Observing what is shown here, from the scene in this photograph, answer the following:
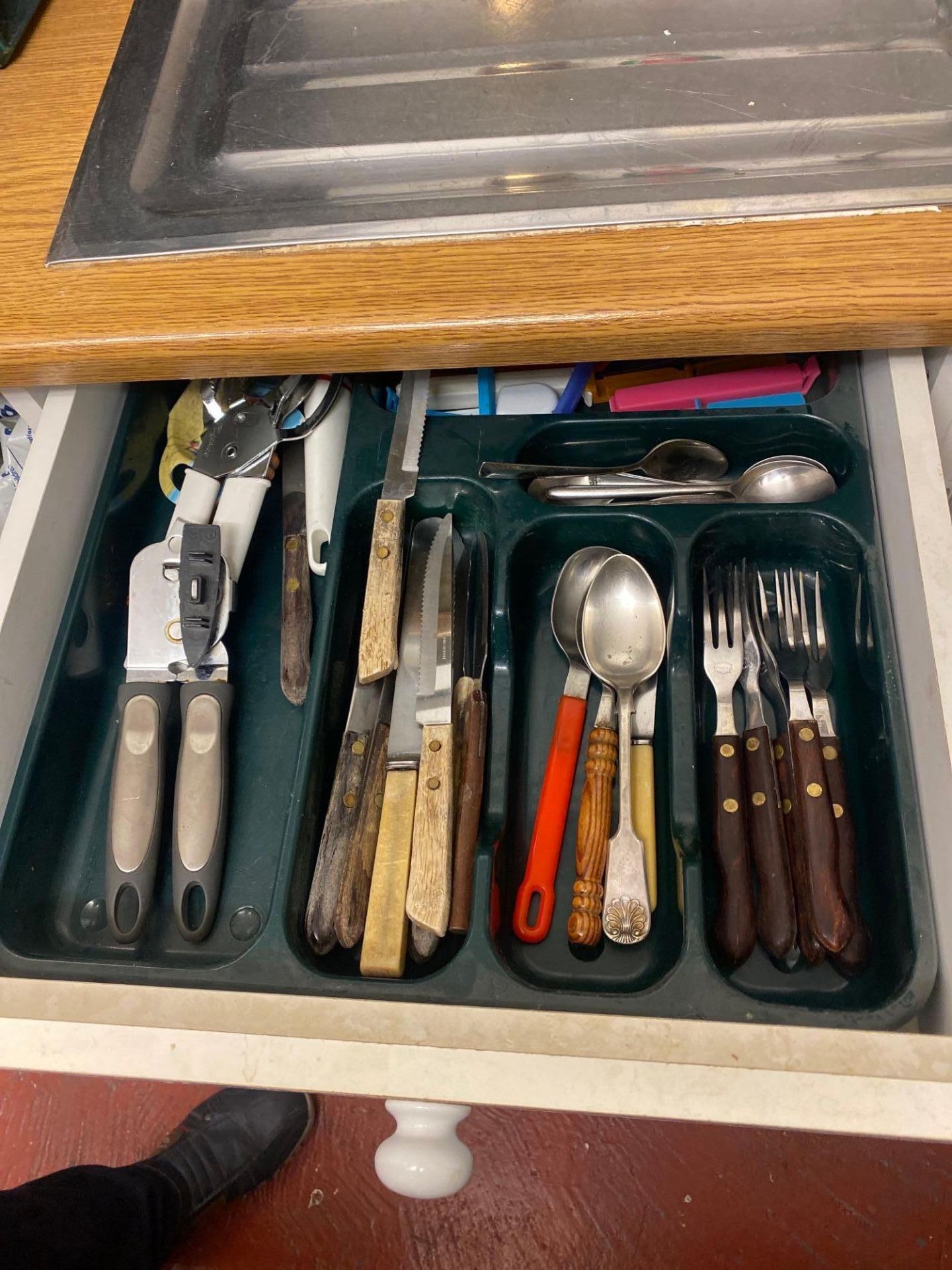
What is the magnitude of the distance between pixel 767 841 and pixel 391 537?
410mm

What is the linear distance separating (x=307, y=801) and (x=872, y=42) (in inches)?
29.0

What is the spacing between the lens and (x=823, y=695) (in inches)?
28.8

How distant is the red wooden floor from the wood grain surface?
97 cm

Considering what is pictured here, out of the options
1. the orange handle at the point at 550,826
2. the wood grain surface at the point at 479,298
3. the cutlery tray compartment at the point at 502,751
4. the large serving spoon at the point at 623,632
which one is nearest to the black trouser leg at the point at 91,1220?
the cutlery tray compartment at the point at 502,751

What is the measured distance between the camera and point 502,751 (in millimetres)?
727

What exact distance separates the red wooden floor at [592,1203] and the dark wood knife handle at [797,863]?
1.80ft

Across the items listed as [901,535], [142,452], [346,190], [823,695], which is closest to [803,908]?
[823,695]

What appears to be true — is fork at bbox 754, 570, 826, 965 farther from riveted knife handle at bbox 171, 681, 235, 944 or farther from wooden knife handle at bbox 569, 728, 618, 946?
riveted knife handle at bbox 171, 681, 235, 944

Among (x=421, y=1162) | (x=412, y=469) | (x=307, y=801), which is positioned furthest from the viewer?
(x=412, y=469)

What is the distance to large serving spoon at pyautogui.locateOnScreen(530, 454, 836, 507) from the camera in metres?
0.78

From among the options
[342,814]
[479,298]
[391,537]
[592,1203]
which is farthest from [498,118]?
[592,1203]

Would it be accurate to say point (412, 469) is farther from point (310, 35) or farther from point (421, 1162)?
point (421, 1162)

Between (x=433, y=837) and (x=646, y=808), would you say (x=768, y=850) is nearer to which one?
(x=646, y=808)

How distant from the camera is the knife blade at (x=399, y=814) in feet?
2.06
